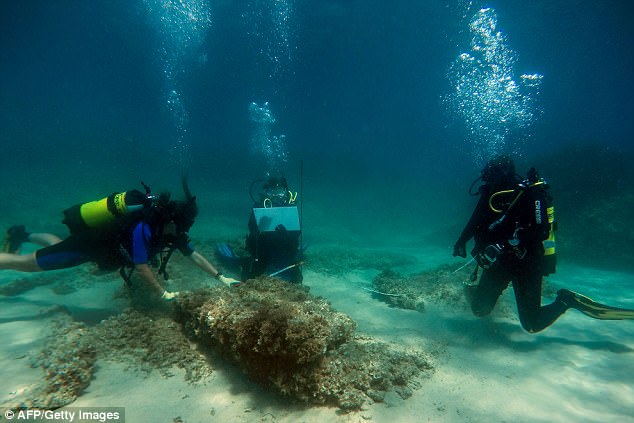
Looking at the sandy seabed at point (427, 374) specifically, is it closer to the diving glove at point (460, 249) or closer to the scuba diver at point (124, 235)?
the scuba diver at point (124, 235)

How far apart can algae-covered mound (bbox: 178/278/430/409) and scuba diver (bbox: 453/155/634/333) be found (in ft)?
7.39

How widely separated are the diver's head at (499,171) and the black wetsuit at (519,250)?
0.10 meters

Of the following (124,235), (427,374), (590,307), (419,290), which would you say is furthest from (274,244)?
(590,307)

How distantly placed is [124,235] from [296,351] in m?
3.18

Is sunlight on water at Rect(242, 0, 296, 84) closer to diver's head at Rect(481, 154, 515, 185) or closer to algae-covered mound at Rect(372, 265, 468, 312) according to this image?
algae-covered mound at Rect(372, 265, 468, 312)

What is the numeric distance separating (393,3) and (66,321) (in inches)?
1548

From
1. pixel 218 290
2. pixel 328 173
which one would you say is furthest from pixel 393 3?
pixel 218 290

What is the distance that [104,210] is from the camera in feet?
14.4

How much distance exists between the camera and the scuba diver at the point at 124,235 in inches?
167

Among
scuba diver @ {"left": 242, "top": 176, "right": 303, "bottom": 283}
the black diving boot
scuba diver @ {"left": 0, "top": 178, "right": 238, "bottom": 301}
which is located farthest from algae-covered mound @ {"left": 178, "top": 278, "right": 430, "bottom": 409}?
the black diving boot

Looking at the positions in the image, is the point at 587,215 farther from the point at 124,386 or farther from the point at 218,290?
the point at 124,386

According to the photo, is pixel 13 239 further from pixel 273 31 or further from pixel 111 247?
pixel 273 31

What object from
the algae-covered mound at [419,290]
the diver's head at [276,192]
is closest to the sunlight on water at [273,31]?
the diver's head at [276,192]

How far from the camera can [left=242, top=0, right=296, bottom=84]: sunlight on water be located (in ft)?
112
